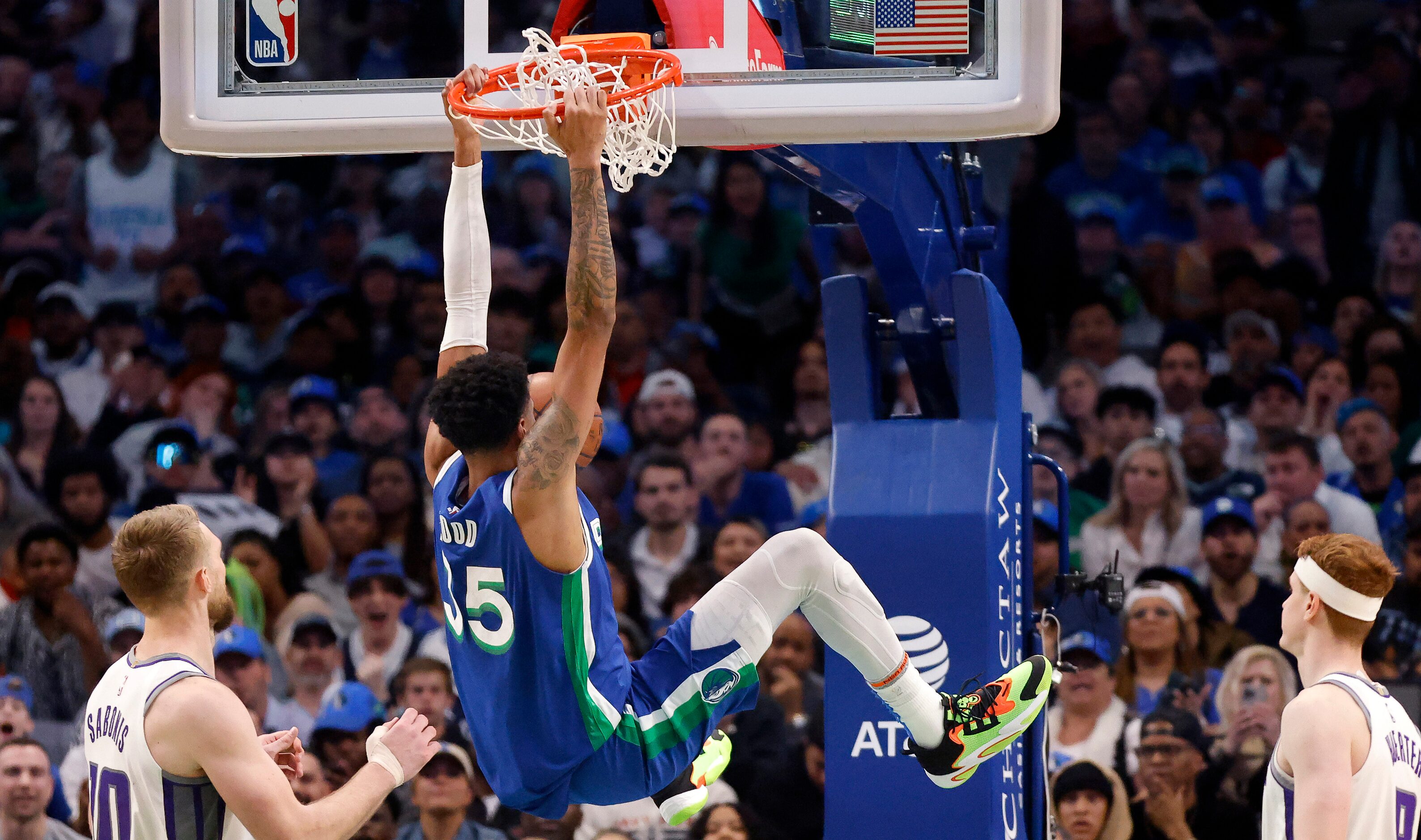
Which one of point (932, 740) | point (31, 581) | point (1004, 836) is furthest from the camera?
point (31, 581)

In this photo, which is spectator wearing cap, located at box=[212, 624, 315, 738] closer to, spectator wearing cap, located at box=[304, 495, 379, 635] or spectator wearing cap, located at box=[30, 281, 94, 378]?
spectator wearing cap, located at box=[304, 495, 379, 635]

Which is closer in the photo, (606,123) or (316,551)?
(606,123)

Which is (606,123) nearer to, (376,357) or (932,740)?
(932,740)

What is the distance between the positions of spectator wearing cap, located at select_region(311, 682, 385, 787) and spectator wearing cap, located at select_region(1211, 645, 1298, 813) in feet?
13.1

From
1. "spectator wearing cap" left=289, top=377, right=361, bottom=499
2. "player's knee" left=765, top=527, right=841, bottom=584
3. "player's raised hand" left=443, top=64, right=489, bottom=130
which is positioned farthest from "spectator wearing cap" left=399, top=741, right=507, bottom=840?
"player's raised hand" left=443, top=64, right=489, bottom=130

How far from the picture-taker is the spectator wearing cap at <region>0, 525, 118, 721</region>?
868 centimetres

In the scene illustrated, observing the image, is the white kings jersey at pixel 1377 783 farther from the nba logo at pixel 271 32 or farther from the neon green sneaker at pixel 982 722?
the nba logo at pixel 271 32

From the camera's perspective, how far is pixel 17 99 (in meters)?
11.4

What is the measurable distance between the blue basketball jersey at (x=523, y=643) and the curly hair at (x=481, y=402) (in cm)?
12

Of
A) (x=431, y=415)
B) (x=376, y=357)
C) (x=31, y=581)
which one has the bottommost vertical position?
(x=31, y=581)

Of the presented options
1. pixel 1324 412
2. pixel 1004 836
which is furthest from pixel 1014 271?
pixel 1004 836

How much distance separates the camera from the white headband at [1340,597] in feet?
14.9

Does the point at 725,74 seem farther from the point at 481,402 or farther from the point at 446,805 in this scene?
the point at 446,805

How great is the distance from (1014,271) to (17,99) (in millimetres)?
6712
